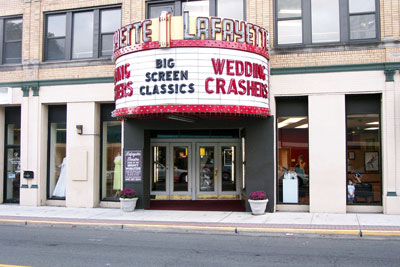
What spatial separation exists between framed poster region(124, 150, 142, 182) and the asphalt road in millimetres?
3467

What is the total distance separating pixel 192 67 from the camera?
12.0 m

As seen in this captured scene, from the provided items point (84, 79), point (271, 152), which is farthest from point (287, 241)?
point (84, 79)

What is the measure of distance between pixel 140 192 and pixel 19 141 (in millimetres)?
6161

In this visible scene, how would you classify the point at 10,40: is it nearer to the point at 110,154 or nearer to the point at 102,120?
the point at 102,120

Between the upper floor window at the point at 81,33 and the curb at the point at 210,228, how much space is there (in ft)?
21.9

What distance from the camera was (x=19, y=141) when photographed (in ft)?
55.9

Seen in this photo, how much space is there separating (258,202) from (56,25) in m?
10.9

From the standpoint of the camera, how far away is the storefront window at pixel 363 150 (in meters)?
13.5

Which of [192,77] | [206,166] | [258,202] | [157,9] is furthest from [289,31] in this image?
[206,166]

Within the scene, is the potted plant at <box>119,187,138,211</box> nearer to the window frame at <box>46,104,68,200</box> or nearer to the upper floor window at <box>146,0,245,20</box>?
the window frame at <box>46,104,68,200</box>

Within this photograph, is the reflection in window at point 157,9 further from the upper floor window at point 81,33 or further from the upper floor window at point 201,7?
the upper floor window at point 81,33

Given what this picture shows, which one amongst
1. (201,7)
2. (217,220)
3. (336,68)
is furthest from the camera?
(201,7)

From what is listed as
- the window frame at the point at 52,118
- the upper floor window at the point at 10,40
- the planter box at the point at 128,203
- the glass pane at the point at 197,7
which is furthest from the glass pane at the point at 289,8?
the upper floor window at the point at 10,40

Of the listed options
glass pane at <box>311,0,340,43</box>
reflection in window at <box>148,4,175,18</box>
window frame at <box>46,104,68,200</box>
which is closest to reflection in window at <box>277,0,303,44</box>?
glass pane at <box>311,0,340,43</box>
